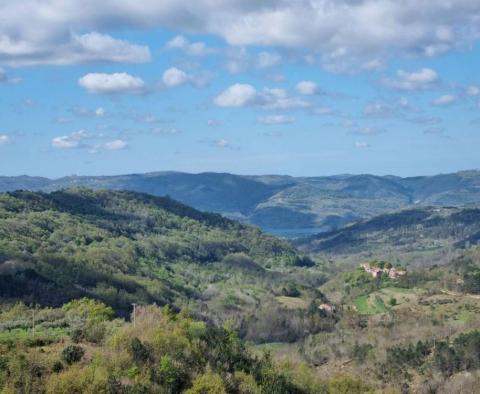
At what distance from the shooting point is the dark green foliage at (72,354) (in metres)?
38.2

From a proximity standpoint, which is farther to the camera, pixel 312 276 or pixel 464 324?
pixel 312 276

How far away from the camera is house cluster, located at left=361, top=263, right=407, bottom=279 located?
147 metres

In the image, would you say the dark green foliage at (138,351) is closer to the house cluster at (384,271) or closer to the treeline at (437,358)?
the treeline at (437,358)

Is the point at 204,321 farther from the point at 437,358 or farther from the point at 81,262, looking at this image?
the point at 81,262

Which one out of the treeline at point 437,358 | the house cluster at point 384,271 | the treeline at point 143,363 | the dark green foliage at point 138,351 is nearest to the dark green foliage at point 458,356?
the treeline at point 437,358

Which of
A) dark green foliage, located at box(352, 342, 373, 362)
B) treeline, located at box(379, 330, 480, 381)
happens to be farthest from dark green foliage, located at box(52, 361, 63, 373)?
dark green foliage, located at box(352, 342, 373, 362)

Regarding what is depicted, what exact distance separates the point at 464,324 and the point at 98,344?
6596 cm

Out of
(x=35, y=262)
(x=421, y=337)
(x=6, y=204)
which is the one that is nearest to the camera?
(x=421, y=337)

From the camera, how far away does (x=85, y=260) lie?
136750mm

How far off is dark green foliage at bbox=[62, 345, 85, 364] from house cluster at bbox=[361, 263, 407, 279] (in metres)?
114

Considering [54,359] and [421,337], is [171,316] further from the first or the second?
[421,337]

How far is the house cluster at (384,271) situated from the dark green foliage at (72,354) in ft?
373

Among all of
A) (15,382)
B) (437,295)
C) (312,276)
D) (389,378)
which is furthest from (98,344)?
(312,276)

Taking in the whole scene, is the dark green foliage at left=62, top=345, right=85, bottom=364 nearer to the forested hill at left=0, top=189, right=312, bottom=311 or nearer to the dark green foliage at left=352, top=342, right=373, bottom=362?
the dark green foliage at left=352, top=342, right=373, bottom=362
